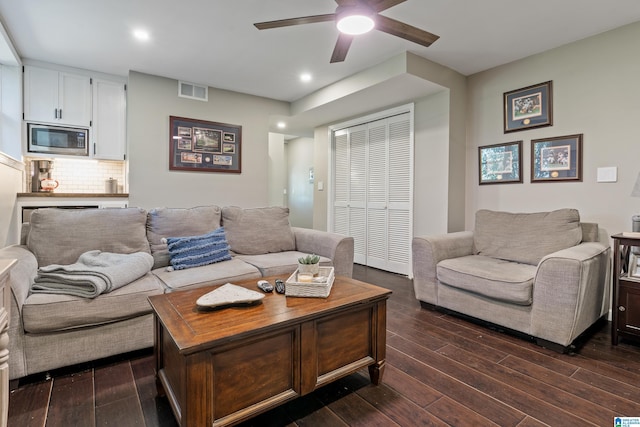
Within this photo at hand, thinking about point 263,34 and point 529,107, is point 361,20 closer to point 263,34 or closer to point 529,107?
point 263,34

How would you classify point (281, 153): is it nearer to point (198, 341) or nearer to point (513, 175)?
point (513, 175)

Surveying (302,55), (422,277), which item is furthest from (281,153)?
(422,277)

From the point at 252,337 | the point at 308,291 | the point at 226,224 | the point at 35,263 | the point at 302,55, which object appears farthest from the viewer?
the point at 302,55

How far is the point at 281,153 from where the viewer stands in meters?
7.06

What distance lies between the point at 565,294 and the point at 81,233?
3281 millimetres

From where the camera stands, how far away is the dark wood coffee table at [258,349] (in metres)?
1.15

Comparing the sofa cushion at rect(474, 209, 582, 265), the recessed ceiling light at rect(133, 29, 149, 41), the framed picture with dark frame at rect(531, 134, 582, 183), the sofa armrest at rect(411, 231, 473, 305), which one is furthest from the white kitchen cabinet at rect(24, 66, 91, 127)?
the framed picture with dark frame at rect(531, 134, 582, 183)

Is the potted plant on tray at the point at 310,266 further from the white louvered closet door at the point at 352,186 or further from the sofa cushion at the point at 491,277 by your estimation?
the white louvered closet door at the point at 352,186

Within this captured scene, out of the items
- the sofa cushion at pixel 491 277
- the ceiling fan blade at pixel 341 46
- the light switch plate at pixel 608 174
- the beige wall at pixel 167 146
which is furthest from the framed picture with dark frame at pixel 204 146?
the light switch plate at pixel 608 174

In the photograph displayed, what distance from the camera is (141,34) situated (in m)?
2.82

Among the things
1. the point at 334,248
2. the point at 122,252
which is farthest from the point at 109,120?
the point at 334,248

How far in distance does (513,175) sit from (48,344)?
3.93m

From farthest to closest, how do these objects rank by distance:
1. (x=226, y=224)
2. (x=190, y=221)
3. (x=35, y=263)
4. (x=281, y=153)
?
(x=281, y=153)
(x=226, y=224)
(x=190, y=221)
(x=35, y=263)

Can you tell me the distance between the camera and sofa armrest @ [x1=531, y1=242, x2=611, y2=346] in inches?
78.1
